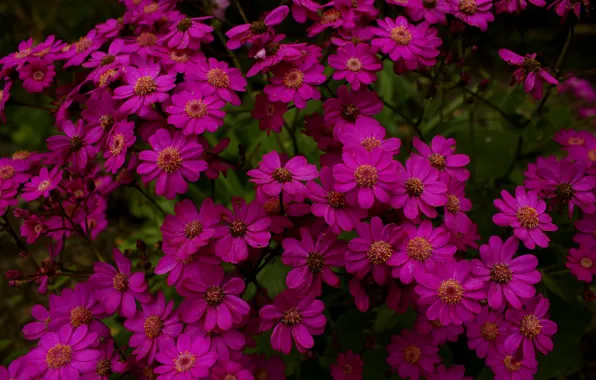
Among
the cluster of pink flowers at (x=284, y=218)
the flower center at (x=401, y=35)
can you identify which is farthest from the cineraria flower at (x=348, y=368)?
the flower center at (x=401, y=35)

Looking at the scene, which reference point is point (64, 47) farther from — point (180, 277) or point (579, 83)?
point (579, 83)

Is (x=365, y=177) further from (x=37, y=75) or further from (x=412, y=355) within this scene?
(x=37, y=75)

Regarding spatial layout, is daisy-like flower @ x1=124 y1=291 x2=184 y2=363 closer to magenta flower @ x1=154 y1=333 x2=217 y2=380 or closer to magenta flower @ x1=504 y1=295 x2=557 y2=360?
magenta flower @ x1=154 y1=333 x2=217 y2=380

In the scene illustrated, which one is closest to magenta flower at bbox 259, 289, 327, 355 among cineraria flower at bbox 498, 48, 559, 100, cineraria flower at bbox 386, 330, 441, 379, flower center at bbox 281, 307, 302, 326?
flower center at bbox 281, 307, 302, 326

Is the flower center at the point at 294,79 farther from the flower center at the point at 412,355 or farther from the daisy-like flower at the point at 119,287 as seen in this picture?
the flower center at the point at 412,355

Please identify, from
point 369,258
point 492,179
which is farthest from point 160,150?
point 492,179

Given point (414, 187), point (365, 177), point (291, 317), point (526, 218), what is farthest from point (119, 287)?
point (526, 218)
